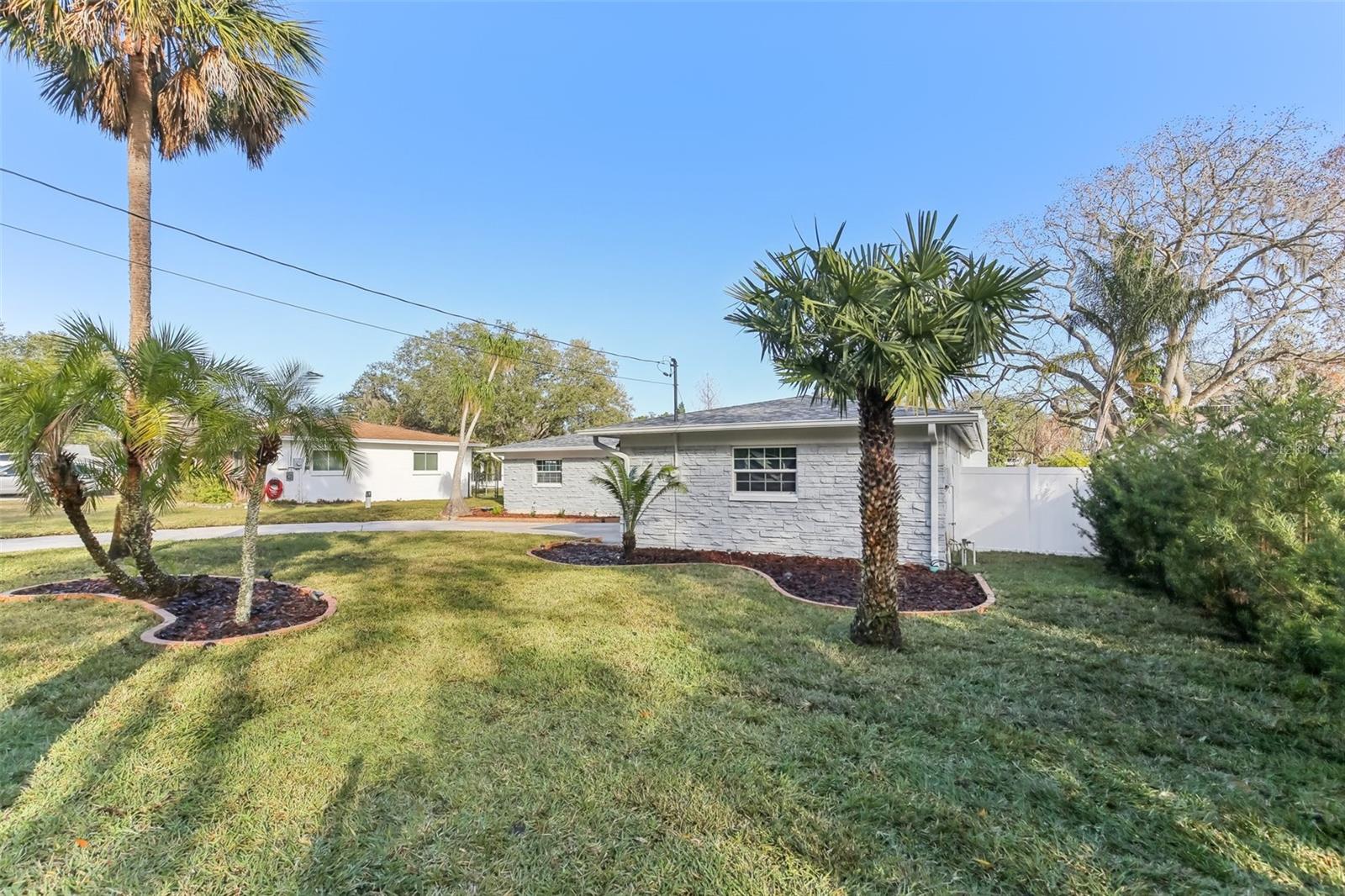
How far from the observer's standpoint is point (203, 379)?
5.41 m

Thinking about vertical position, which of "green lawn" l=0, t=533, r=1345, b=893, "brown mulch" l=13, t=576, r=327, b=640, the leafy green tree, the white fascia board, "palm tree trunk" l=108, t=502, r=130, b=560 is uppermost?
the leafy green tree

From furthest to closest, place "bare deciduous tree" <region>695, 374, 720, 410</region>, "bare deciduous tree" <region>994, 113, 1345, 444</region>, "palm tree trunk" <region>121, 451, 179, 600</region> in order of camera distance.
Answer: "bare deciduous tree" <region>695, 374, 720, 410</region>, "bare deciduous tree" <region>994, 113, 1345, 444</region>, "palm tree trunk" <region>121, 451, 179, 600</region>

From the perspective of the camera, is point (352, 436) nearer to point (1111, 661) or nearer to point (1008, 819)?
point (1008, 819)

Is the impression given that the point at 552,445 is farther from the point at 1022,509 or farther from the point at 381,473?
the point at 1022,509

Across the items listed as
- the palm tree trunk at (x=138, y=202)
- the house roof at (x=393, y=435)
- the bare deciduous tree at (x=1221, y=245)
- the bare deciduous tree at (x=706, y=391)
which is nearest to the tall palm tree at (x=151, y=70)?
the palm tree trunk at (x=138, y=202)

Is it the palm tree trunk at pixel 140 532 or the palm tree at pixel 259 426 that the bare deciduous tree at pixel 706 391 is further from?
the palm tree trunk at pixel 140 532

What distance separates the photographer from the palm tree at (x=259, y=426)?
5141 mm

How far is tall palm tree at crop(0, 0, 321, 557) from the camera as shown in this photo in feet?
25.7

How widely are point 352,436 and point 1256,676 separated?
866 cm

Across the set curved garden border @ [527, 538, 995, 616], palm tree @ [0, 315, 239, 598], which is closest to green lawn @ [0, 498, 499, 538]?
palm tree @ [0, 315, 239, 598]

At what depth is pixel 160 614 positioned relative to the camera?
571 centimetres

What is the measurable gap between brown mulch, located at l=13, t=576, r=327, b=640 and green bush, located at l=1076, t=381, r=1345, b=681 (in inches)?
325

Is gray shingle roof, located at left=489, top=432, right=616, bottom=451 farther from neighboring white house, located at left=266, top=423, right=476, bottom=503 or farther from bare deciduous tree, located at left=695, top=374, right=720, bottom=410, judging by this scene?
bare deciduous tree, located at left=695, top=374, right=720, bottom=410

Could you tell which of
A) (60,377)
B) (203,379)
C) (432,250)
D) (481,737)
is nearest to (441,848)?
(481,737)
